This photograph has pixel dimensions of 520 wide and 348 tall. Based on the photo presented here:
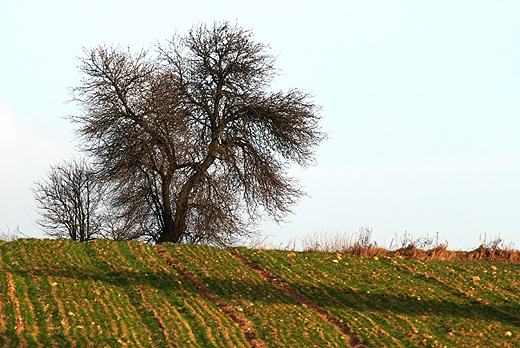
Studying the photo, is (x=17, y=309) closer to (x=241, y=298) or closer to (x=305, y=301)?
(x=241, y=298)

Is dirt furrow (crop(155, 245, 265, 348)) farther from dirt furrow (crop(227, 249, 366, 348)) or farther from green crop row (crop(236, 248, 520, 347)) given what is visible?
green crop row (crop(236, 248, 520, 347))

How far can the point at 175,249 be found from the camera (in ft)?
86.5

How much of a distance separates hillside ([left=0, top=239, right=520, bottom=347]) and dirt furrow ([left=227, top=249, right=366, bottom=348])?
0.11 feet

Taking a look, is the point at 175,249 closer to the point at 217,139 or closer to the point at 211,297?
the point at 211,297

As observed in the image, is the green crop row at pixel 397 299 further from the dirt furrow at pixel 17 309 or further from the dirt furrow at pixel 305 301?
the dirt furrow at pixel 17 309

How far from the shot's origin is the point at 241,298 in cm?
2069

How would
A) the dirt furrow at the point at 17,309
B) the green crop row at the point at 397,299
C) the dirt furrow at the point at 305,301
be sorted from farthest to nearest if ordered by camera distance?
1. the green crop row at the point at 397,299
2. the dirt furrow at the point at 305,301
3. the dirt furrow at the point at 17,309

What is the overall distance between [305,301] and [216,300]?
90.2 inches

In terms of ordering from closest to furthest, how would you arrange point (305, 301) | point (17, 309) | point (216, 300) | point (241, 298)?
point (17, 309), point (216, 300), point (241, 298), point (305, 301)

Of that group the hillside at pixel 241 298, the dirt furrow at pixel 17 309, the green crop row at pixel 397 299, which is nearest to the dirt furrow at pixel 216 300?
the hillside at pixel 241 298

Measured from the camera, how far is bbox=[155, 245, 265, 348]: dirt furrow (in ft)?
57.4

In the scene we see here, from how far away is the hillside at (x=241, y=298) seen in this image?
17.5m

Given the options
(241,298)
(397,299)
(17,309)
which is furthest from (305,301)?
(17,309)

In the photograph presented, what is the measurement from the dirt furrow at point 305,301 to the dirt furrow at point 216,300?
6.40 ft
